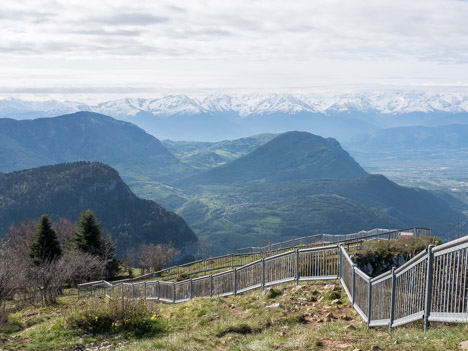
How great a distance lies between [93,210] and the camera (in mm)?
188875

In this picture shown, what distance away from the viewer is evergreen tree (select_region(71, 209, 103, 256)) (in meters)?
45.3

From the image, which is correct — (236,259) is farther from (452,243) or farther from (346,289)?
(452,243)

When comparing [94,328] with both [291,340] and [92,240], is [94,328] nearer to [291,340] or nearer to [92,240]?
[291,340]

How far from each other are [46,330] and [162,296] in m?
11.6

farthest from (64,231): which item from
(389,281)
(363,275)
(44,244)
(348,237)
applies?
(389,281)

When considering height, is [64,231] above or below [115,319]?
below

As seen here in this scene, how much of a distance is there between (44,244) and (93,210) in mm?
154484

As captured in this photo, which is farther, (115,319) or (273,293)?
(273,293)

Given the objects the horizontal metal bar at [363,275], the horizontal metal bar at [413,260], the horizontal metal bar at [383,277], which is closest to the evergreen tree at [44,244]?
the horizontal metal bar at [363,275]

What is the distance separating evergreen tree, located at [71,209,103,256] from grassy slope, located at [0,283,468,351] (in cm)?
3142

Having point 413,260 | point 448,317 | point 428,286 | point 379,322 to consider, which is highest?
point 413,260

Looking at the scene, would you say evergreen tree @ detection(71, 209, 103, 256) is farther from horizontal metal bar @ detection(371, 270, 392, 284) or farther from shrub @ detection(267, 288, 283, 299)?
horizontal metal bar @ detection(371, 270, 392, 284)

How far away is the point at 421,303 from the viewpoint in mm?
7586

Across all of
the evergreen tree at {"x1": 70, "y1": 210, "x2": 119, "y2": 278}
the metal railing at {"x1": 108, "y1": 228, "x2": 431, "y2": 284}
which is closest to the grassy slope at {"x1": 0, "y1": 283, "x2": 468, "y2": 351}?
the metal railing at {"x1": 108, "y1": 228, "x2": 431, "y2": 284}
